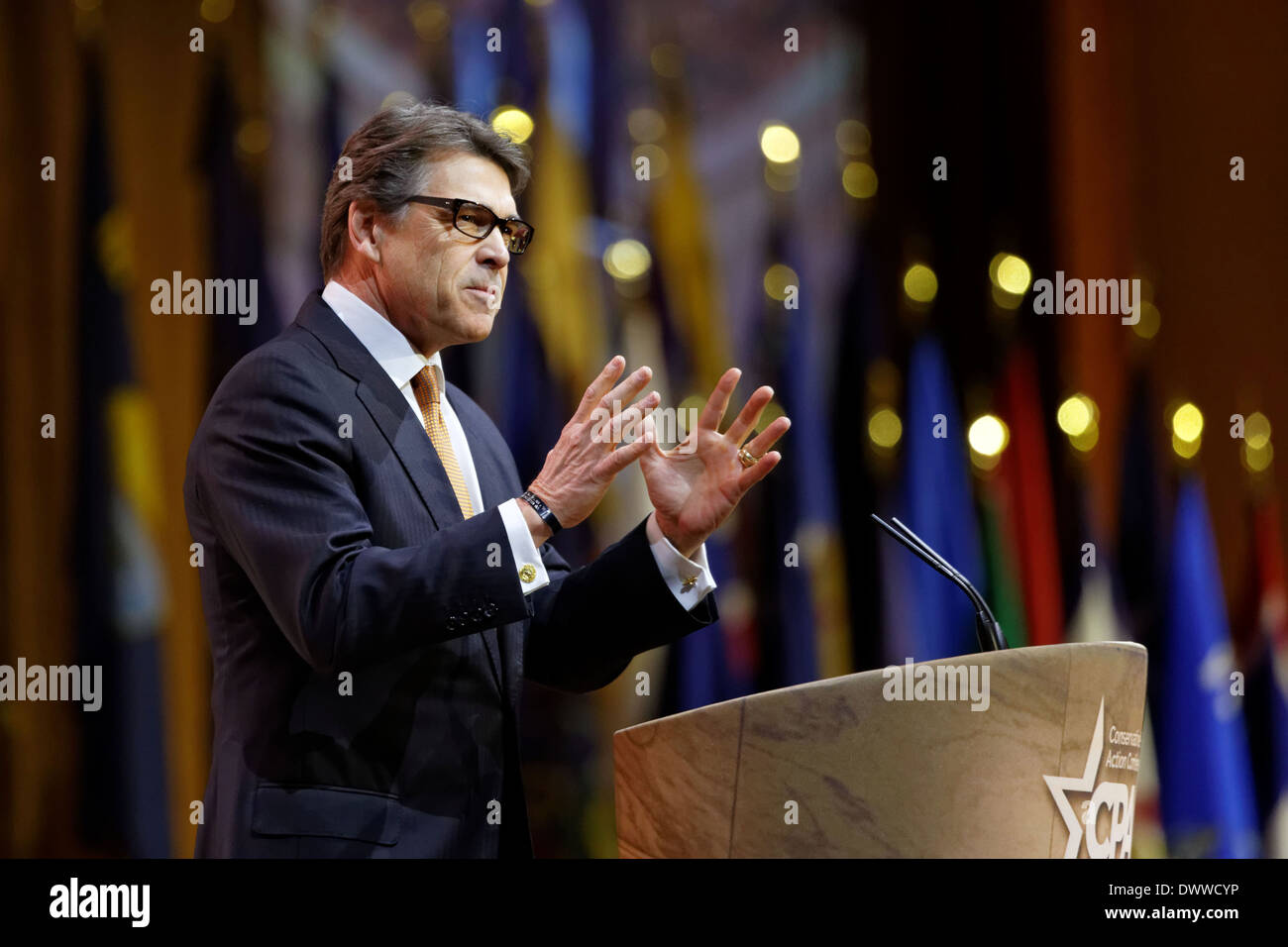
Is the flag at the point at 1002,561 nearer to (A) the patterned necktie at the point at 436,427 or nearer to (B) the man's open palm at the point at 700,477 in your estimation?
(B) the man's open palm at the point at 700,477

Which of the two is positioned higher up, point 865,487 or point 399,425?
point 865,487

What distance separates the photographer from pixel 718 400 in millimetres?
1694

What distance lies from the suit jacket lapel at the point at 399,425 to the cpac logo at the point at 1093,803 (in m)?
0.72

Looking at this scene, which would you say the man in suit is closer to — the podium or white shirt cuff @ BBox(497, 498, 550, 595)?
white shirt cuff @ BBox(497, 498, 550, 595)

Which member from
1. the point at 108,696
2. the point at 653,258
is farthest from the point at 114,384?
the point at 653,258

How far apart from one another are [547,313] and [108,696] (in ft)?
4.35

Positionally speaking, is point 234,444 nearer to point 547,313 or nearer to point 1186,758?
point 547,313

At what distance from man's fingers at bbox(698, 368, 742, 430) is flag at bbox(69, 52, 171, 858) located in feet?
5.39

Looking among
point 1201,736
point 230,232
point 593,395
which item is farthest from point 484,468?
point 1201,736

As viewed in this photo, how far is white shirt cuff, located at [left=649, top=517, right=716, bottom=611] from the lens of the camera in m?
1.79

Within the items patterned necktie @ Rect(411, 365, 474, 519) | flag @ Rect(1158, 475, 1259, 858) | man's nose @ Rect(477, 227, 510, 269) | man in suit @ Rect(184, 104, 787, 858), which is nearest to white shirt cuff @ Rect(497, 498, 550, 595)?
man in suit @ Rect(184, 104, 787, 858)

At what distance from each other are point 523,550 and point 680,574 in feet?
1.08

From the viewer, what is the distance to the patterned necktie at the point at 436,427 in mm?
1782

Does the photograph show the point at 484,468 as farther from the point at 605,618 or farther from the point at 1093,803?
the point at 1093,803
